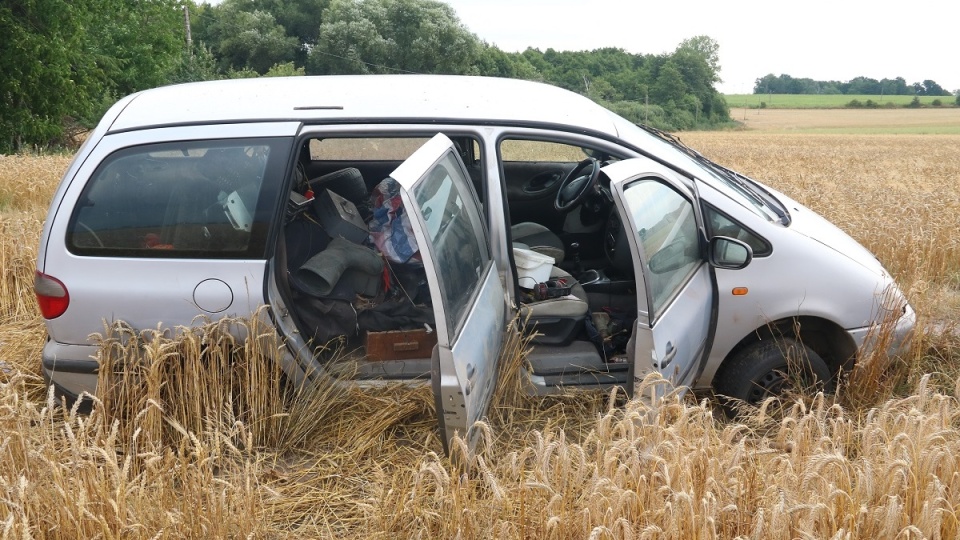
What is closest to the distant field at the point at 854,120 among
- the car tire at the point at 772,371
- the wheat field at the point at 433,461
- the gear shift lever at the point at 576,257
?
the gear shift lever at the point at 576,257

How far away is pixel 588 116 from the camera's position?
4078mm

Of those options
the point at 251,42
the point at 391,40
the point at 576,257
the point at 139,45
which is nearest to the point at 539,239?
the point at 576,257

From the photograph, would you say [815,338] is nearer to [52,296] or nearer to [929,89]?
[52,296]

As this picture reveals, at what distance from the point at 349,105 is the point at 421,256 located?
0.99 m

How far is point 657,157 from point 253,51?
45088mm

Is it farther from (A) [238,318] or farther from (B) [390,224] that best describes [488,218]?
(A) [238,318]

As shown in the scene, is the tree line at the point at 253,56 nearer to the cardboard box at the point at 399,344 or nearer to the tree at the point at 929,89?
the cardboard box at the point at 399,344

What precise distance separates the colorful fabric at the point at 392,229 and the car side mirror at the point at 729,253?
154 cm

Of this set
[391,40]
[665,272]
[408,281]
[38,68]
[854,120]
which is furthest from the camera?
[854,120]

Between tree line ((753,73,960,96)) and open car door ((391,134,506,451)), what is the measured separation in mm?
105696

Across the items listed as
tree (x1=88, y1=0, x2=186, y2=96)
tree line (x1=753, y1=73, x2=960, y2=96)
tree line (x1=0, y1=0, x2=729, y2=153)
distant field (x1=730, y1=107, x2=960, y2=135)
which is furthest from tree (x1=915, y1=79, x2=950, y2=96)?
tree (x1=88, y1=0, x2=186, y2=96)

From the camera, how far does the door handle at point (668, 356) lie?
11.0ft

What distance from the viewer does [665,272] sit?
139 inches

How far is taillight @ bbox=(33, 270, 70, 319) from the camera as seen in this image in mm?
3613
